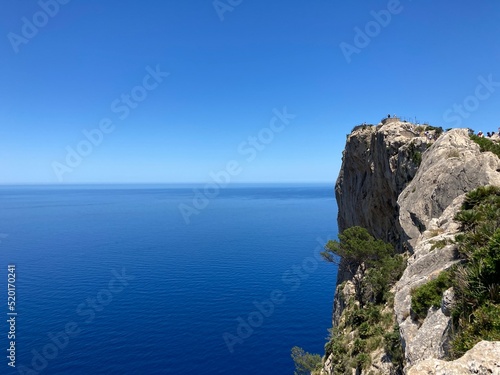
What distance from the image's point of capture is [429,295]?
48.4 feet

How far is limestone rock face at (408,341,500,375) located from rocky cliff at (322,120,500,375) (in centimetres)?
2

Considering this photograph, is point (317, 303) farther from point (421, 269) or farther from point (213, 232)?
point (213, 232)

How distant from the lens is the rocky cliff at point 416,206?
42.1 feet

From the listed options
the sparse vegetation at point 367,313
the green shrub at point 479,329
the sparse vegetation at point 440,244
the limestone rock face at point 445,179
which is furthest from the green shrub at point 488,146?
the green shrub at point 479,329

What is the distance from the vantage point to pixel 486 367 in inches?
308

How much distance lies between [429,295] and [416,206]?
58.0ft

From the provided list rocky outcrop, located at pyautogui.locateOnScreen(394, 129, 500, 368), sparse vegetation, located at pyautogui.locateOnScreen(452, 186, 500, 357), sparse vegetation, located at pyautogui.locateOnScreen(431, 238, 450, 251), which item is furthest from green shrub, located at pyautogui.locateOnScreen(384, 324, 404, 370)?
sparse vegetation, located at pyautogui.locateOnScreen(452, 186, 500, 357)

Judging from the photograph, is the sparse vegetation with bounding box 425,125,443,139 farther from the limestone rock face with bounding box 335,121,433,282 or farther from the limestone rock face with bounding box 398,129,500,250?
the limestone rock face with bounding box 398,129,500,250

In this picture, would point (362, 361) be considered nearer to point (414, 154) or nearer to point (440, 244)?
point (440, 244)

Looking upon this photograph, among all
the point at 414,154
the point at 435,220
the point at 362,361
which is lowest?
the point at 362,361

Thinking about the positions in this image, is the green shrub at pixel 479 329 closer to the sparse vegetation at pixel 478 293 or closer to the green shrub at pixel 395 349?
the sparse vegetation at pixel 478 293

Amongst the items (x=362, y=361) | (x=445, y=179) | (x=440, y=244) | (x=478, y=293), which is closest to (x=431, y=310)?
(x=478, y=293)

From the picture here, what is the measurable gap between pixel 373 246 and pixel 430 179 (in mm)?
14530

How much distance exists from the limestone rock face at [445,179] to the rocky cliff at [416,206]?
0.24 feet
